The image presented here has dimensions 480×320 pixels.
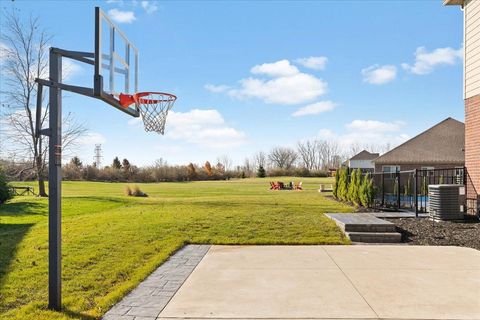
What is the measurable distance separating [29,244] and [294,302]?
596cm

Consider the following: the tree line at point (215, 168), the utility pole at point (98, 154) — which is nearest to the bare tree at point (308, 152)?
the tree line at point (215, 168)

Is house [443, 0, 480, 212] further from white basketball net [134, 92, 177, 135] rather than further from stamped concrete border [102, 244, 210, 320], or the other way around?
white basketball net [134, 92, 177, 135]

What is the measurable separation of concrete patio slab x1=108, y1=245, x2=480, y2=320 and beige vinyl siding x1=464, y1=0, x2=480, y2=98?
5844 mm

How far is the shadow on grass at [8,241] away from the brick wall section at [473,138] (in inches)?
448

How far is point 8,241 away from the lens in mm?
8281

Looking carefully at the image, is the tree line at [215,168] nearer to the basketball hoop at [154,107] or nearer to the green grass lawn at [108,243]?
the green grass lawn at [108,243]

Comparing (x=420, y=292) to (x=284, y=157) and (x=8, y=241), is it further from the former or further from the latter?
(x=284, y=157)

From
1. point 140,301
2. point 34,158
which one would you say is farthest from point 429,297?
point 34,158

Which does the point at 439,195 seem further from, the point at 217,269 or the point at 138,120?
the point at 138,120

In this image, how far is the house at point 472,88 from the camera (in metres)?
10.9

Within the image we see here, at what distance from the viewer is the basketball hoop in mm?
6396

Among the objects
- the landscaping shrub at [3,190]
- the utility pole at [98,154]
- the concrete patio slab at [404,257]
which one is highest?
the utility pole at [98,154]

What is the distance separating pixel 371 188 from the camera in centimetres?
1412

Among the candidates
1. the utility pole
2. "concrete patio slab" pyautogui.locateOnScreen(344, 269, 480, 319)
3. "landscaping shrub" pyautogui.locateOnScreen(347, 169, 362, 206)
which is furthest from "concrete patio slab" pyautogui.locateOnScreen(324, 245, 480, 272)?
the utility pole
